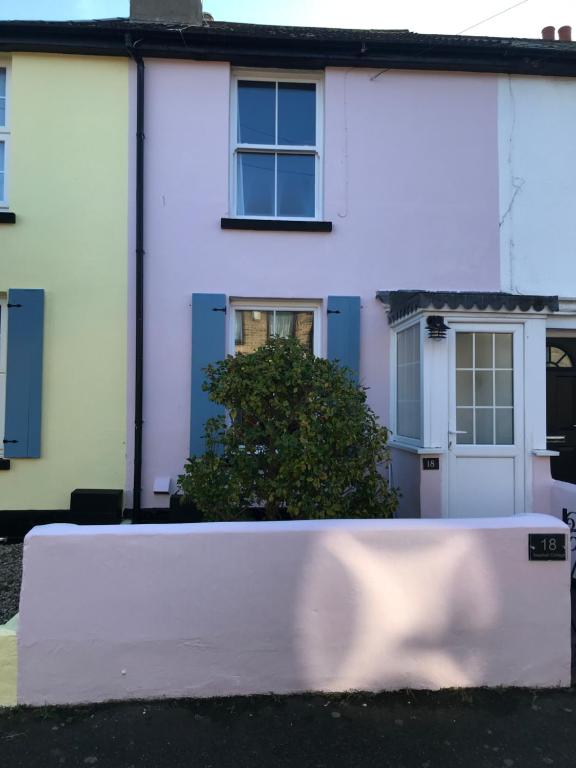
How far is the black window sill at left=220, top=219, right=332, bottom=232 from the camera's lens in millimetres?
5922

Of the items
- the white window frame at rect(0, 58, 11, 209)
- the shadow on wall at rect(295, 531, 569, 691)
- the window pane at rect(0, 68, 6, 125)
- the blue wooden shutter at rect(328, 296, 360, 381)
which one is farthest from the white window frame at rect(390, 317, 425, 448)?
the window pane at rect(0, 68, 6, 125)

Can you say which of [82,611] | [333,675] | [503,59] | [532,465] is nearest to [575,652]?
[333,675]

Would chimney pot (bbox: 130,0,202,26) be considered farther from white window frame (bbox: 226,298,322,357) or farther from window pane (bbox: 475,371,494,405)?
window pane (bbox: 475,371,494,405)

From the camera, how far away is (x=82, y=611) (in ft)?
9.71

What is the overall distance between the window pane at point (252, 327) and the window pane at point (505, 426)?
2.61m

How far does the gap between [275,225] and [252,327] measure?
115 centimetres

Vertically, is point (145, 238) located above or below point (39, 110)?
below

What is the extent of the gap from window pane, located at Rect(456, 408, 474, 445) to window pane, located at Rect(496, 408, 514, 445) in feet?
0.84

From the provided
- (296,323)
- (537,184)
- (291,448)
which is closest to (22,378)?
(296,323)

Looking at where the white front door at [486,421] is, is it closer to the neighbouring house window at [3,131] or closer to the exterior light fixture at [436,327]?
the exterior light fixture at [436,327]

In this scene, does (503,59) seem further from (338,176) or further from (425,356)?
(425,356)

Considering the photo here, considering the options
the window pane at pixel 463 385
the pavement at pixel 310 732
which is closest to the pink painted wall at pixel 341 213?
the window pane at pixel 463 385

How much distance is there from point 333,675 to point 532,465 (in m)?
3.18

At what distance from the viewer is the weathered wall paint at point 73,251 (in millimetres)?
5797
